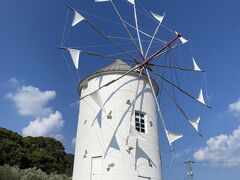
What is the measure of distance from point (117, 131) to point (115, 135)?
0.24 m

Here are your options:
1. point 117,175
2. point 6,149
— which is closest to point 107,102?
point 117,175

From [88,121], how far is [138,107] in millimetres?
2769

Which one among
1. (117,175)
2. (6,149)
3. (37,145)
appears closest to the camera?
(117,175)

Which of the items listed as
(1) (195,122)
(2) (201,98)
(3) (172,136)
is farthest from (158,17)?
(3) (172,136)

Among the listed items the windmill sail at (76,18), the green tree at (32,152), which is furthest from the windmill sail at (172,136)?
the green tree at (32,152)

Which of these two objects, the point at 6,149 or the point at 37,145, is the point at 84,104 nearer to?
the point at 6,149

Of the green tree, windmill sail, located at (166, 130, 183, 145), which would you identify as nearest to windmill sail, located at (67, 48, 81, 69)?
windmill sail, located at (166, 130, 183, 145)

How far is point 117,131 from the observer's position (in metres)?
15.3

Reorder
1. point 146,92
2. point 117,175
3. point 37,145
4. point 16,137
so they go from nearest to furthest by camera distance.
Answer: point 117,175
point 146,92
point 16,137
point 37,145

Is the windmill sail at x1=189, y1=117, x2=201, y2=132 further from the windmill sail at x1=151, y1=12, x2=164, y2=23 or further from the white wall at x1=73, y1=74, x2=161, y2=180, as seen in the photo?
the windmill sail at x1=151, y1=12, x2=164, y2=23

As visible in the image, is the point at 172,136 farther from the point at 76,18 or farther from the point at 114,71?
the point at 76,18

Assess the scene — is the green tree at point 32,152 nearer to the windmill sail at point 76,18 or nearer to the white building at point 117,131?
the white building at point 117,131

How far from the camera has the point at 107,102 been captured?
632 inches

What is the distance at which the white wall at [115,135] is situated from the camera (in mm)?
14781
